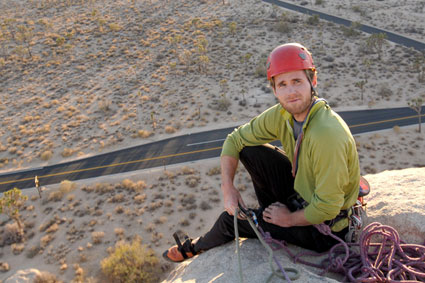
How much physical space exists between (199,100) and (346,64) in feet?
56.3

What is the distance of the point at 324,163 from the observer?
294cm

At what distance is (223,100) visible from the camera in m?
28.1

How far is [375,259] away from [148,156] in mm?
20298

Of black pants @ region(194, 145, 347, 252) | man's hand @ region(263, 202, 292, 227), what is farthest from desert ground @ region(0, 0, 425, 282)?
man's hand @ region(263, 202, 292, 227)

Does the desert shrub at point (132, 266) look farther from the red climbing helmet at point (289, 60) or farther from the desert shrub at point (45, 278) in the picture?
the red climbing helmet at point (289, 60)

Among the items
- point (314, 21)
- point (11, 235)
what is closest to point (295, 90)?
point (11, 235)

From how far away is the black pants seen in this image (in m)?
3.79

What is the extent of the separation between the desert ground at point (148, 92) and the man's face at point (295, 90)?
12248 mm

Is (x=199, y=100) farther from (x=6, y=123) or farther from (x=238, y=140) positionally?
(x=238, y=140)

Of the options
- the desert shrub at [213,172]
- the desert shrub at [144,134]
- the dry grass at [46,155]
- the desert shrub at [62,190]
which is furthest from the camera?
the desert shrub at [144,134]

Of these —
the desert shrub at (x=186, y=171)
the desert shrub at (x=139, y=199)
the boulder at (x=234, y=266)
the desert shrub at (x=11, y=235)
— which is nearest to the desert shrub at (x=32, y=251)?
the desert shrub at (x=11, y=235)

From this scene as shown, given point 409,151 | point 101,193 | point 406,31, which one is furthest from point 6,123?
point 406,31

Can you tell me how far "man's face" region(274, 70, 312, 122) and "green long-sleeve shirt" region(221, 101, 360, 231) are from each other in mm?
124

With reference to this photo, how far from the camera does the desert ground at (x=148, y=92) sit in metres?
16.6
